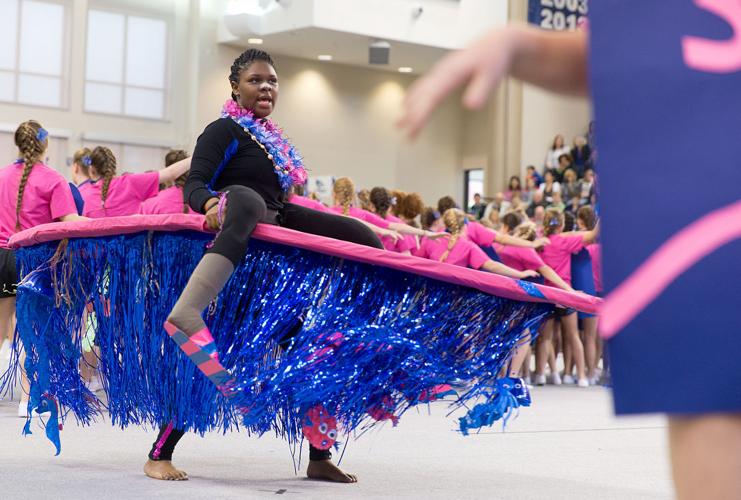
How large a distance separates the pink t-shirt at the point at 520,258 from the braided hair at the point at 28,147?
3522 millimetres

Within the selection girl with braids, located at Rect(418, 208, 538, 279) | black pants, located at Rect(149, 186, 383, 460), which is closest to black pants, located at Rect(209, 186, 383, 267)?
black pants, located at Rect(149, 186, 383, 460)

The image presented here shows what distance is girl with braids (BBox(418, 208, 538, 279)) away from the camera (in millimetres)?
7371

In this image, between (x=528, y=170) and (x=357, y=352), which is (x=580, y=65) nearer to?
(x=357, y=352)

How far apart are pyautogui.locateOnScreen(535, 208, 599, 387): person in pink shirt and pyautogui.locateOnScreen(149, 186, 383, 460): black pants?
4638 millimetres

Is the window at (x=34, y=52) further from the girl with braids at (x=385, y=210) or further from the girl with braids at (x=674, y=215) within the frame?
the girl with braids at (x=674, y=215)

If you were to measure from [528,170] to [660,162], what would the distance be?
16.5 m

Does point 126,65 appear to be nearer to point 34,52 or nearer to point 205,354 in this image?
point 34,52

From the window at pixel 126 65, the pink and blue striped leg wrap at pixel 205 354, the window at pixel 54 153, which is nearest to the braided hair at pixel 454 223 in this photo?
the pink and blue striped leg wrap at pixel 205 354

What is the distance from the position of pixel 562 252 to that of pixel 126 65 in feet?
31.7

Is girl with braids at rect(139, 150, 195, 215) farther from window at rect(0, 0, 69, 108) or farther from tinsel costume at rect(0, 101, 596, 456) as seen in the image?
window at rect(0, 0, 69, 108)

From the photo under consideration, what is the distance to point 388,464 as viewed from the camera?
4.24m

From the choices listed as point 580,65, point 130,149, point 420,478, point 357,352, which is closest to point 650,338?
point 580,65

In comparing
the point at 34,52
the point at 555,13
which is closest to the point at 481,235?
the point at 34,52

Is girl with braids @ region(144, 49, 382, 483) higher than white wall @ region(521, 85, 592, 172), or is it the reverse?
white wall @ region(521, 85, 592, 172)
